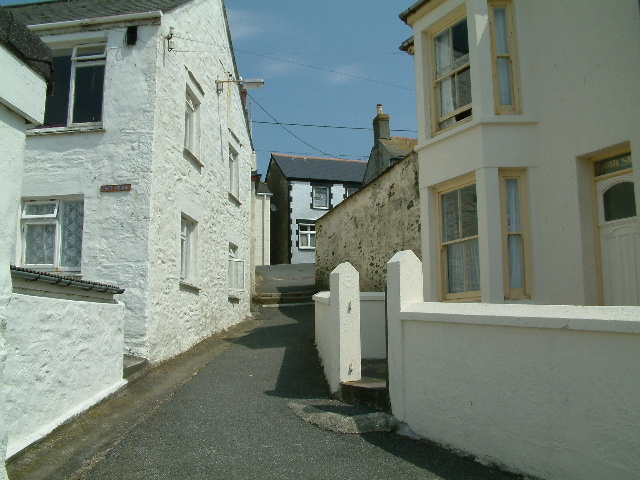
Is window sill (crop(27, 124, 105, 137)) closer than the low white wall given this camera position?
No

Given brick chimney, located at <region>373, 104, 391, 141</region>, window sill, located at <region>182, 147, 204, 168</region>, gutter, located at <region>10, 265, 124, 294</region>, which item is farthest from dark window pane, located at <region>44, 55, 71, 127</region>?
brick chimney, located at <region>373, 104, 391, 141</region>

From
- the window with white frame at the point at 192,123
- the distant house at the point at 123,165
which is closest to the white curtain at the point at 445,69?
the distant house at the point at 123,165

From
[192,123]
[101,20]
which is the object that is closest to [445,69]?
[192,123]

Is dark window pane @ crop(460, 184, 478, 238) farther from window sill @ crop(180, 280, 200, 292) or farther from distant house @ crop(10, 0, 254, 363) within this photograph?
window sill @ crop(180, 280, 200, 292)

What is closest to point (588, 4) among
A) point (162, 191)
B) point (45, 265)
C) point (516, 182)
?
point (516, 182)

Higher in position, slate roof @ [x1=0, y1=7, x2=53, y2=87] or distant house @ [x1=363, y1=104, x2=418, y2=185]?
distant house @ [x1=363, y1=104, x2=418, y2=185]

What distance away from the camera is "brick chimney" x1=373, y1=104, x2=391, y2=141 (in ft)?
78.8

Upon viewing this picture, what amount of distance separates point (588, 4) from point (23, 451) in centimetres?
821

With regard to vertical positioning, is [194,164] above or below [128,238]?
above

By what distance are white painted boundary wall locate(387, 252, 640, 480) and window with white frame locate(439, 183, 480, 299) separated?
2.79 m

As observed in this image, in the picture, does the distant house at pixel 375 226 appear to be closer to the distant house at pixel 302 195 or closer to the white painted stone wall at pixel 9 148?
the white painted stone wall at pixel 9 148

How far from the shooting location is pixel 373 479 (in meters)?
4.35

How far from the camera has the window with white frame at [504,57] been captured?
7.97m

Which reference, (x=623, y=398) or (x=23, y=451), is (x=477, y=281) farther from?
(x=23, y=451)
